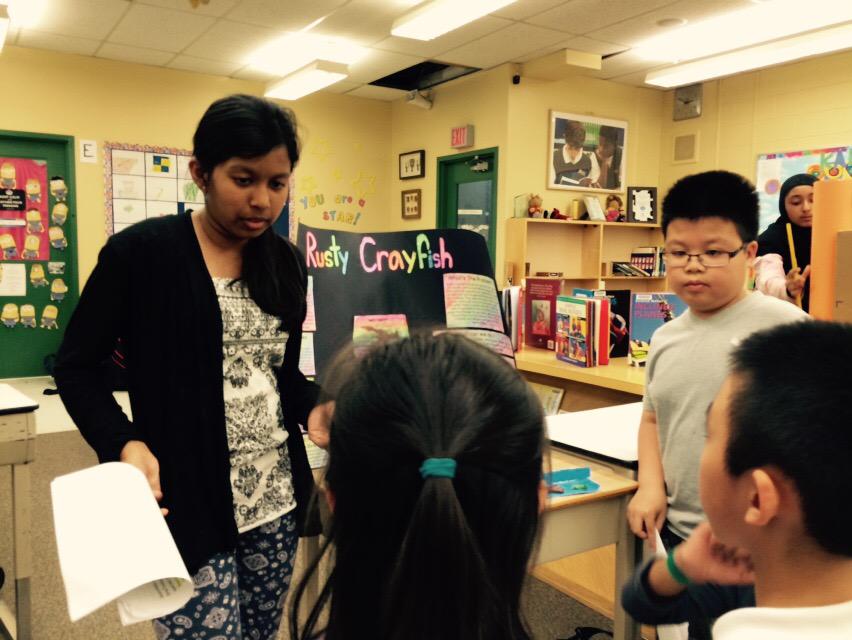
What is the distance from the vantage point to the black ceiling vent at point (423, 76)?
6211mm

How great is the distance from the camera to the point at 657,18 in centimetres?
470

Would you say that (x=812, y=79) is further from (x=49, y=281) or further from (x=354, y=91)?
(x=49, y=281)

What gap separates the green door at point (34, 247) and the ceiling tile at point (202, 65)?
3.47ft

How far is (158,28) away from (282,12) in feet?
3.32

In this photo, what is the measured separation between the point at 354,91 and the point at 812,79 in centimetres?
390

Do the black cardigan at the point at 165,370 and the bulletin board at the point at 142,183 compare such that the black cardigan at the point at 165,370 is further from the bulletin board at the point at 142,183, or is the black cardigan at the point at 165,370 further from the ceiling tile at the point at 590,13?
the bulletin board at the point at 142,183

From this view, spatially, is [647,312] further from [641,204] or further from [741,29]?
[641,204]

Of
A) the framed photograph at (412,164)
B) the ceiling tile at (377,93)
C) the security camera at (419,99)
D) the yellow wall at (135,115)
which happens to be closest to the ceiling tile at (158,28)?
the yellow wall at (135,115)

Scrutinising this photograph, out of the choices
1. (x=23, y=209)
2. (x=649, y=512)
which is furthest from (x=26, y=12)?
(x=649, y=512)

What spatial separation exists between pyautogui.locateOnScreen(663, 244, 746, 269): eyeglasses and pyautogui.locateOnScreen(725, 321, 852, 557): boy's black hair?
745 millimetres

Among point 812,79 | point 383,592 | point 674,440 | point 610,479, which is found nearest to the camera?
point 383,592

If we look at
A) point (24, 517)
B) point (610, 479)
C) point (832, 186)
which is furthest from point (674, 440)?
point (24, 517)

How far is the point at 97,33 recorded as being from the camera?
16.9 feet

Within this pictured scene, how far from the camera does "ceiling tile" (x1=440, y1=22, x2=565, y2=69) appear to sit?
5.01 m
